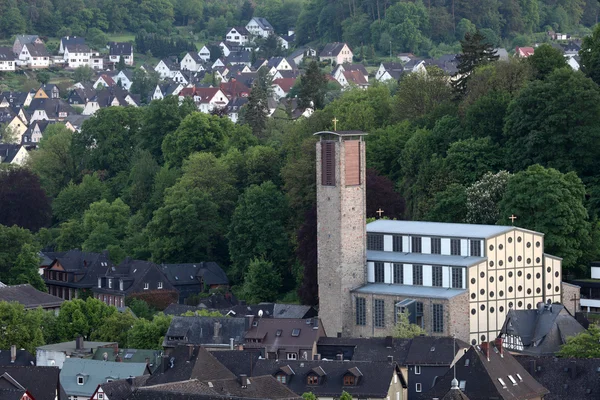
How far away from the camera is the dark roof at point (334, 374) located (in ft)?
236

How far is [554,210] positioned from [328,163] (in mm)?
10841

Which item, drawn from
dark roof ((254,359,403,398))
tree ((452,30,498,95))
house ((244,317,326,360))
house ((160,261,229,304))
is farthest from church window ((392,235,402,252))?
tree ((452,30,498,95))

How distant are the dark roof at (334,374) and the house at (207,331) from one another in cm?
1097

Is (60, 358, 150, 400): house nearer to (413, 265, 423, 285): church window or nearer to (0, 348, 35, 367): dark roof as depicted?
(0, 348, 35, 367): dark roof

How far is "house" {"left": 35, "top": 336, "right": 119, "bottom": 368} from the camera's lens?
8419 cm

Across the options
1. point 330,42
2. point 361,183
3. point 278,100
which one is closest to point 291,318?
point 361,183

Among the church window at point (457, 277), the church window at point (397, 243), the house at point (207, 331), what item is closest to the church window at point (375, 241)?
the church window at point (397, 243)

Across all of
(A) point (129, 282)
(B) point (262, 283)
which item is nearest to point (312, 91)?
(A) point (129, 282)

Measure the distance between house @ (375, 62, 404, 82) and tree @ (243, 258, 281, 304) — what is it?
7601cm

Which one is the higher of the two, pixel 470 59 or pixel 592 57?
pixel 470 59

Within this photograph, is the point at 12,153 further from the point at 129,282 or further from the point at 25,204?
the point at 129,282

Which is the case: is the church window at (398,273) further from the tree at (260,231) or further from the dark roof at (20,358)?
the dark roof at (20,358)

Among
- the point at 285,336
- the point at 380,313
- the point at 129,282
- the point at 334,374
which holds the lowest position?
the point at 334,374

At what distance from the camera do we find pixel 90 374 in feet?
258
